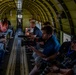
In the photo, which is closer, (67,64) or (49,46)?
(67,64)

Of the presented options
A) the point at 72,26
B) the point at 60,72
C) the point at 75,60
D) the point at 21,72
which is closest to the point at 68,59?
the point at 75,60

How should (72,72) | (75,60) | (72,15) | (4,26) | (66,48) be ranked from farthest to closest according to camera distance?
A: (4,26), (72,15), (66,48), (75,60), (72,72)

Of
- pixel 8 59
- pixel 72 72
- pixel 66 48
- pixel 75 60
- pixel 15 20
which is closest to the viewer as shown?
pixel 72 72

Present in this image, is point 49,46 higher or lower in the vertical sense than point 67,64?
higher

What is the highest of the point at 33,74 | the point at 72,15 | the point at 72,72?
the point at 72,15

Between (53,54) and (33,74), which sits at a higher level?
(53,54)

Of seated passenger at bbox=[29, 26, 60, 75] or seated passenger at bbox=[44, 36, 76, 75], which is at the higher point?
seated passenger at bbox=[29, 26, 60, 75]

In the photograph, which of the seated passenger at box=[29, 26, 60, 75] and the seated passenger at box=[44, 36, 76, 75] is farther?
the seated passenger at box=[29, 26, 60, 75]

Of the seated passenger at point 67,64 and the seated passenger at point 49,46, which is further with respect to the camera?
the seated passenger at point 49,46

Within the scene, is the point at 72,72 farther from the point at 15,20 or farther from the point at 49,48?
the point at 15,20

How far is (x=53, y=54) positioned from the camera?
247 inches

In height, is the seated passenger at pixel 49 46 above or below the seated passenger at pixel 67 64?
above

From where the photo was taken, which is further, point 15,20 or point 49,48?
point 15,20

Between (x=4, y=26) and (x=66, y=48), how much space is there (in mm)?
8620
